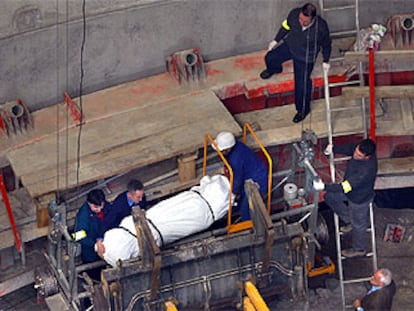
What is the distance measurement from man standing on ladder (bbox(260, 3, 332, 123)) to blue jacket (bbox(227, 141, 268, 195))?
1.63 m

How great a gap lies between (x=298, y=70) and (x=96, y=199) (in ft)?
12.0

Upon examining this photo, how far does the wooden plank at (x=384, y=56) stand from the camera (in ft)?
53.6

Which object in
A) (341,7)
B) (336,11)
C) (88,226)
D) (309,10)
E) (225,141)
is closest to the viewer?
(88,226)

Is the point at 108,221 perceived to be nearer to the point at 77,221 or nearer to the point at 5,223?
the point at 77,221

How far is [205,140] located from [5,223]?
3.02m

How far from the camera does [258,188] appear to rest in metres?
15.2

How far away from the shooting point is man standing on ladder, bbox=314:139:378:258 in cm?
1548

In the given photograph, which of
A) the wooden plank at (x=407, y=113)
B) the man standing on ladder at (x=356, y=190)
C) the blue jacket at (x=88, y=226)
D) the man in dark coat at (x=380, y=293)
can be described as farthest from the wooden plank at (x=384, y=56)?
the blue jacket at (x=88, y=226)

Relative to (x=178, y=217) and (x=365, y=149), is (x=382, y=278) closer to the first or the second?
(x=365, y=149)

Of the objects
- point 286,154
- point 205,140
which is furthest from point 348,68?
point 205,140

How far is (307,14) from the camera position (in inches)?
634

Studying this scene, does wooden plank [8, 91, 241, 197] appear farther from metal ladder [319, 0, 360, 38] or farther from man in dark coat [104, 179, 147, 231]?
metal ladder [319, 0, 360, 38]

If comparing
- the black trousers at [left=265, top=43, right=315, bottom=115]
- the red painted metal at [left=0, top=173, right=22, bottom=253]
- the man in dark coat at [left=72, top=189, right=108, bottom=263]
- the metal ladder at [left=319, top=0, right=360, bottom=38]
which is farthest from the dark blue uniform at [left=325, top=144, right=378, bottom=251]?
the red painted metal at [left=0, top=173, right=22, bottom=253]

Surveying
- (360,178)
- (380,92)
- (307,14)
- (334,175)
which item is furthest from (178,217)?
(380,92)
